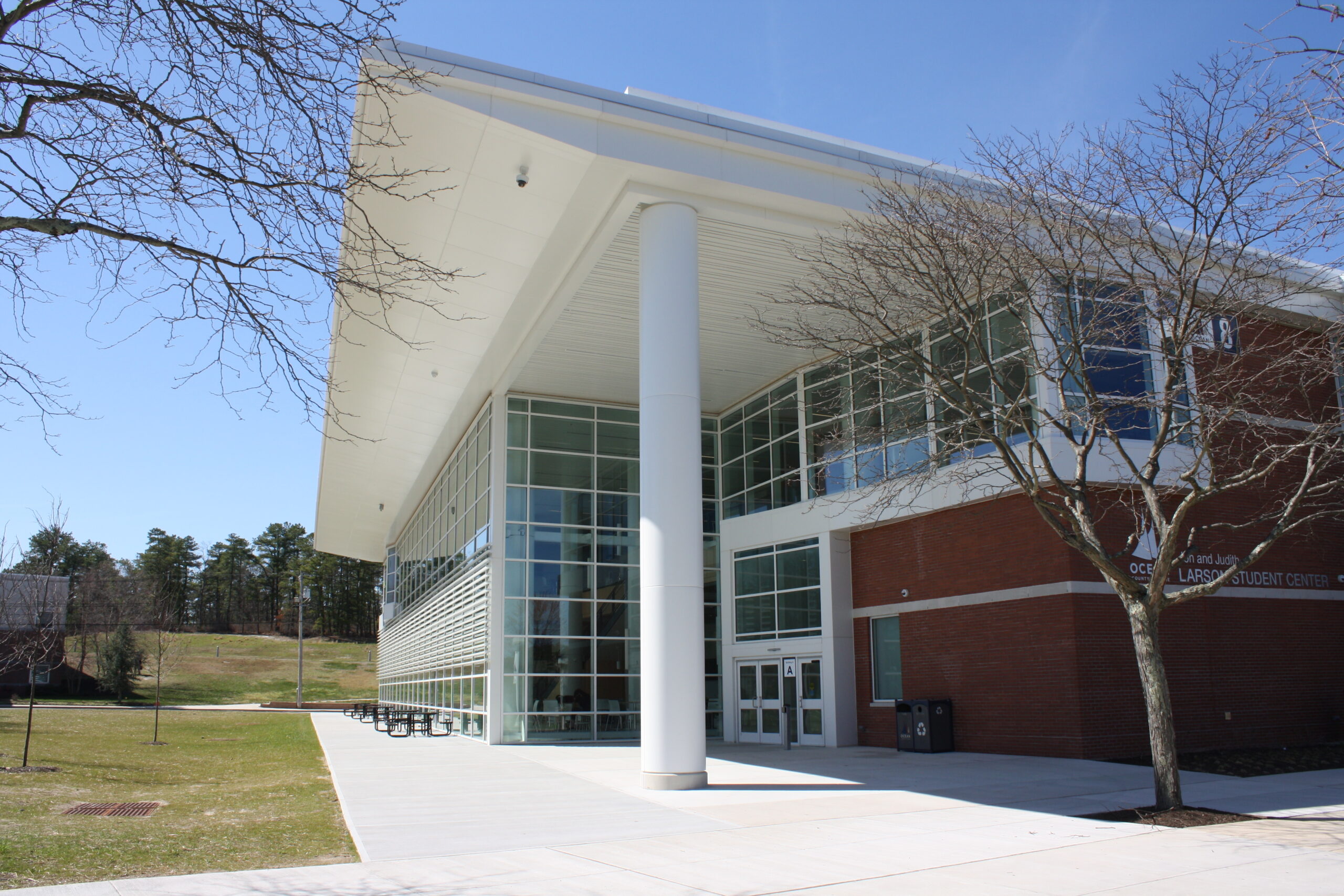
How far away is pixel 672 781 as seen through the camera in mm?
13359

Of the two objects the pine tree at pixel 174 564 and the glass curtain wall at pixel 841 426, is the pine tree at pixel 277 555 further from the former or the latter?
the glass curtain wall at pixel 841 426

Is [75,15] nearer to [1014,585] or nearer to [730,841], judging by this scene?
[730,841]

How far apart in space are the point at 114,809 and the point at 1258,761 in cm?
1661

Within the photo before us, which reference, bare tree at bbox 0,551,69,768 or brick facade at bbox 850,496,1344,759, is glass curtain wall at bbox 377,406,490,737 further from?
brick facade at bbox 850,496,1344,759

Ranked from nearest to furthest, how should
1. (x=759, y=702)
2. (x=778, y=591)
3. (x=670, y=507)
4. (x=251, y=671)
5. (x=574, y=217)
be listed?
(x=670, y=507)
(x=574, y=217)
(x=778, y=591)
(x=759, y=702)
(x=251, y=671)

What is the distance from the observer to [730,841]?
31.0ft

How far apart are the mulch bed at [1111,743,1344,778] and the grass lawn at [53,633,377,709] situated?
168 ft

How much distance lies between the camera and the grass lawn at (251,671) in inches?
2549

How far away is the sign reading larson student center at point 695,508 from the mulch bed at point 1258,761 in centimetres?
40

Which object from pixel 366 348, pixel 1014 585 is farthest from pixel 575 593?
pixel 1014 585

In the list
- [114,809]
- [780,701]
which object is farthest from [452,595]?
[114,809]

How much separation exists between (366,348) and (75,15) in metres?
15.6

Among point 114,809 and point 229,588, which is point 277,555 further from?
point 114,809

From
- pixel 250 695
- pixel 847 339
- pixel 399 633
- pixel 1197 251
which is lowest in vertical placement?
pixel 250 695
